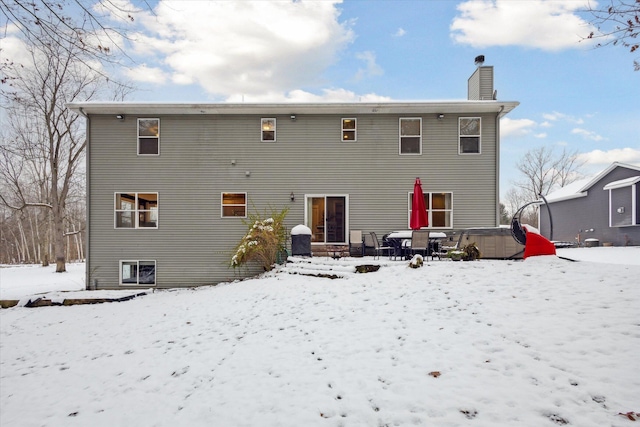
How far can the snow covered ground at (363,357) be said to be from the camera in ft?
9.66

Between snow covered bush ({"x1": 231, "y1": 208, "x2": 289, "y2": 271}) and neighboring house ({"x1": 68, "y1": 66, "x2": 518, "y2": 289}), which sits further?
neighboring house ({"x1": 68, "y1": 66, "x2": 518, "y2": 289})

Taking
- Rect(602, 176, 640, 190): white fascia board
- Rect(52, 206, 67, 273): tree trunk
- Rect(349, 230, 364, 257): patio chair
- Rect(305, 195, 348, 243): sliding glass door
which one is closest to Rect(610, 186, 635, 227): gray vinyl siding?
Rect(602, 176, 640, 190): white fascia board

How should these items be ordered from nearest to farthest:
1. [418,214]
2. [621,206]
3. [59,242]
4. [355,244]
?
[418,214]
[355,244]
[621,206]
[59,242]

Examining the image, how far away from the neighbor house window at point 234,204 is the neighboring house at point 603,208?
13416 mm

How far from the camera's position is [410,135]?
1151cm

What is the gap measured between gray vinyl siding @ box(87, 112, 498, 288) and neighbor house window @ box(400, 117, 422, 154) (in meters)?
0.21

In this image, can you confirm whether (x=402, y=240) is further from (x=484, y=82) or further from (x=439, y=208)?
(x=484, y=82)

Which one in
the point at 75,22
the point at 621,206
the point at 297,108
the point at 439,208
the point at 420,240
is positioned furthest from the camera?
the point at 621,206

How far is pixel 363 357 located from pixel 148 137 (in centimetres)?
1112

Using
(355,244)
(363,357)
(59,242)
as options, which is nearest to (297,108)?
(355,244)

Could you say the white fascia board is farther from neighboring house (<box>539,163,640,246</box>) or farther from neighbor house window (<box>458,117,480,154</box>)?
neighbor house window (<box>458,117,480,154</box>)

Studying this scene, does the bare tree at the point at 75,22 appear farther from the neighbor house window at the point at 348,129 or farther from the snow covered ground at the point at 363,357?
the neighbor house window at the point at 348,129

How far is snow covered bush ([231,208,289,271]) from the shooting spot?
32.2 ft

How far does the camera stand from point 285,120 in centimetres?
1160
